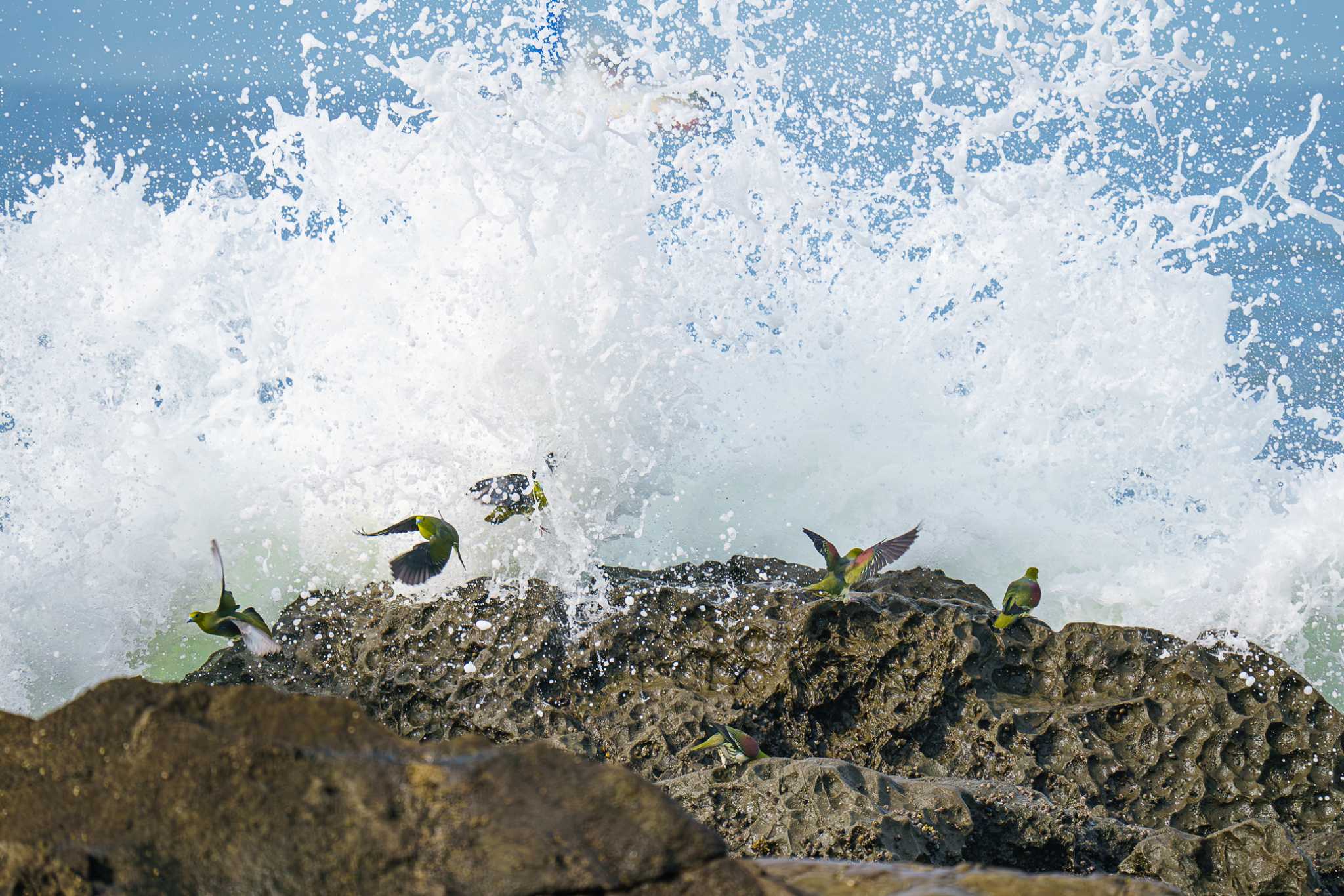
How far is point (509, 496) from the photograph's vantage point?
3.92 metres

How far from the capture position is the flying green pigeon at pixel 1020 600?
350 centimetres

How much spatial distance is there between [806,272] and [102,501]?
355 centimetres

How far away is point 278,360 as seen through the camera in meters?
5.33

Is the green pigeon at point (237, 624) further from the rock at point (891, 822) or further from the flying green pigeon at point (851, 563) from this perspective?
the flying green pigeon at point (851, 563)

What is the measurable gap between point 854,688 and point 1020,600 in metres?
0.56

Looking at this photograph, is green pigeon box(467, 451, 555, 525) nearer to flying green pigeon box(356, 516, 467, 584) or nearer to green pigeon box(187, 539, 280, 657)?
flying green pigeon box(356, 516, 467, 584)

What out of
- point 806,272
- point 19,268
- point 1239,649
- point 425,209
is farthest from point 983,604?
point 19,268

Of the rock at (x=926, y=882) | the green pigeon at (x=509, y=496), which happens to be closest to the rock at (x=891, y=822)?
the rock at (x=926, y=882)

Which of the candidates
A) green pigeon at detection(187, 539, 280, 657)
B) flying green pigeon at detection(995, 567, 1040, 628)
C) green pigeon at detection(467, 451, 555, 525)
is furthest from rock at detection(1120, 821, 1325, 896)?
green pigeon at detection(187, 539, 280, 657)

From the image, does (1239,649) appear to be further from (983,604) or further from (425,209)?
(425,209)

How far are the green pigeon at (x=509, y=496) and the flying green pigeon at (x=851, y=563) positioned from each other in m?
1.00

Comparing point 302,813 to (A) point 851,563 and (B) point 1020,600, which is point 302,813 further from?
(B) point 1020,600

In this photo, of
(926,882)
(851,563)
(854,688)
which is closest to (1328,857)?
(854,688)

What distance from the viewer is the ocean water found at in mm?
4891
